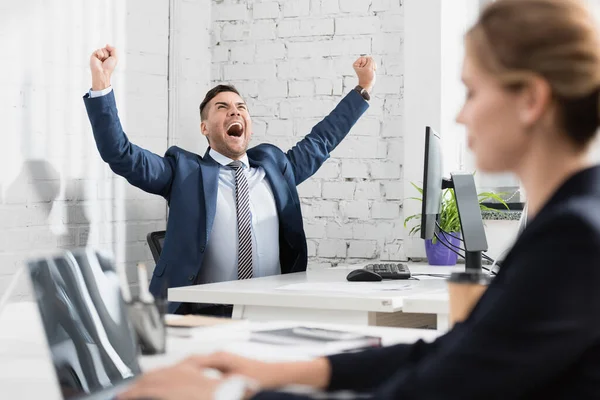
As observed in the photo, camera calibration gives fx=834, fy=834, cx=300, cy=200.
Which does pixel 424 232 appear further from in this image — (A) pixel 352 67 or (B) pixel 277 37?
(B) pixel 277 37

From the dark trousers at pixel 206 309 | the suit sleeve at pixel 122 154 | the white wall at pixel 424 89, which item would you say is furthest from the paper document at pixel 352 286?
the white wall at pixel 424 89

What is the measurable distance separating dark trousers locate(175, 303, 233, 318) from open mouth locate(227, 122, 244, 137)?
79 cm

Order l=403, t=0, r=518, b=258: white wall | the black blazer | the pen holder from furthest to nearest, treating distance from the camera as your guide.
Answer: l=403, t=0, r=518, b=258: white wall → the pen holder → the black blazer

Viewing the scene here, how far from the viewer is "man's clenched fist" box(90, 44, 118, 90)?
3.05 m

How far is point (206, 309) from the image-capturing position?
3.20 meters

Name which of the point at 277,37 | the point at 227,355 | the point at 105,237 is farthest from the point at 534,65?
the point at 277,37

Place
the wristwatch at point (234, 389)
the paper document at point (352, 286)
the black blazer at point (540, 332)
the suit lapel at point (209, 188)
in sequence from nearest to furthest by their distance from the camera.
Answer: the black blazer at point (540, 332) < the wristwatch at point (234, 389) < the paper document at point (352, 286) < the suit lapel at point (209, 188)

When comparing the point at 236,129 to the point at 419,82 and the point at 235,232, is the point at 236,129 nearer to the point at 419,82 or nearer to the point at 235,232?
the point at 235,232

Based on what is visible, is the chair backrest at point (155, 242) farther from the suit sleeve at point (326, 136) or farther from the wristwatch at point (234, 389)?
the wristwatch at point (234, 389)

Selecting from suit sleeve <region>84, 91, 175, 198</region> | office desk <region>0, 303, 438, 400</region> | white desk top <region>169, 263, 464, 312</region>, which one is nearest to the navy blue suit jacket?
suit sleeve <region>84, 91, 175, 198</region>

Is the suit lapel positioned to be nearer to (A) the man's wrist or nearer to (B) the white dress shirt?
(B) the white dress shirt

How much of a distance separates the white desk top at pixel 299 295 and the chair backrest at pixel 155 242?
68 centimetres

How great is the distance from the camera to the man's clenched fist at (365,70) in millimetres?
3580

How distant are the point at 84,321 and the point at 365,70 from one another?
7.75 feet
